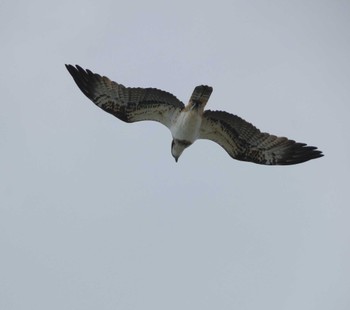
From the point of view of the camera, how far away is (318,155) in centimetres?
1155

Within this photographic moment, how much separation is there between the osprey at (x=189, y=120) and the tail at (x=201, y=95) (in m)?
0.02

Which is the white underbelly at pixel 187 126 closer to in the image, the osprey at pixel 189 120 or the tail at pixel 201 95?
the osprey at pixel 189 120

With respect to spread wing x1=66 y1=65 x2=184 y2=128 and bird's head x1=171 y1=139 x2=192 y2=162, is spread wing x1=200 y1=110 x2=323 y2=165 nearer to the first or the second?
bird's head x1=171 y1=139 x2=192 y2=162

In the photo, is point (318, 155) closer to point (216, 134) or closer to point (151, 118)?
point (216, 134)

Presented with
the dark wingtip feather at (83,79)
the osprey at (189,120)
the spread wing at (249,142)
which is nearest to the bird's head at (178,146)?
the osprey at (189,120)

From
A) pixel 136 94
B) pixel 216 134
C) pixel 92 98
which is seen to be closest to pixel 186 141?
pixel 216 134

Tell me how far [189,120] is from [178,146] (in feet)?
2.43

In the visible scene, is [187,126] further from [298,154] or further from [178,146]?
[298,154]

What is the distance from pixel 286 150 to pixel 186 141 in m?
2.07

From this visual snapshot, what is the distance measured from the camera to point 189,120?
1136 cm

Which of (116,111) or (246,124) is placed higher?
(246,124)

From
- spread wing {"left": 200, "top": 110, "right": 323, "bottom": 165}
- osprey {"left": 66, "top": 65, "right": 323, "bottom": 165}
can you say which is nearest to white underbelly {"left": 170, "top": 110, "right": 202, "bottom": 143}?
osprey {"left": 66, "top": 65, "right": 323, "bottom": 165}

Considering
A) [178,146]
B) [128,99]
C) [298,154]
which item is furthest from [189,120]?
[298,154]

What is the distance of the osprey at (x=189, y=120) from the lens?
37.5 feet
